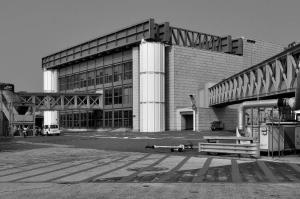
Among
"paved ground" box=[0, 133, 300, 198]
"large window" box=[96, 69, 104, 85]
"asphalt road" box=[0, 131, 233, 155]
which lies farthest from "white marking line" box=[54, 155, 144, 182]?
"large window" box=[96, 69, 104, 85]

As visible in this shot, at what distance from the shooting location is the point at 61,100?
85938 mm

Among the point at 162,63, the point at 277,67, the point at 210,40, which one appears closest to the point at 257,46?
the point at 210,40

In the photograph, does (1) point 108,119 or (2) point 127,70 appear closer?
(2) point 127,70

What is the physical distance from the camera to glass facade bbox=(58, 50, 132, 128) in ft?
274

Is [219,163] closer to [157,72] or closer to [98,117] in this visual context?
[157,72]

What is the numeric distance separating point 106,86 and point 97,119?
27.4 ft

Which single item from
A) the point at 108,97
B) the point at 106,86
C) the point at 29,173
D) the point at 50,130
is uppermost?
the point at 106,86

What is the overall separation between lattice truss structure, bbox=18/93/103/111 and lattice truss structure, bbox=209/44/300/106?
3715 centimetres

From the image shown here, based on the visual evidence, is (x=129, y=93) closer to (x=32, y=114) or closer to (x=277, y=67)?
(x=32, y=114)

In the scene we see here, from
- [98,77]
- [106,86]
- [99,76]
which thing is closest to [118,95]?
[106,86]

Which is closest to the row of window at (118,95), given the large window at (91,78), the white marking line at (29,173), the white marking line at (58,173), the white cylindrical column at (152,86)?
the large window at (91,78)

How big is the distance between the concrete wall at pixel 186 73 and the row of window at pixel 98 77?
34.1 ft

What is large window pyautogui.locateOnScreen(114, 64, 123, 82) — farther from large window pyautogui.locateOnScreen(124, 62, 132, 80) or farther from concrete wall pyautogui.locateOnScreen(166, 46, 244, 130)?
concrete wall pyautogui.locateOnScreen(166, 46, 244, 130)

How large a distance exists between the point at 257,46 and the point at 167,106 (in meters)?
29.5
